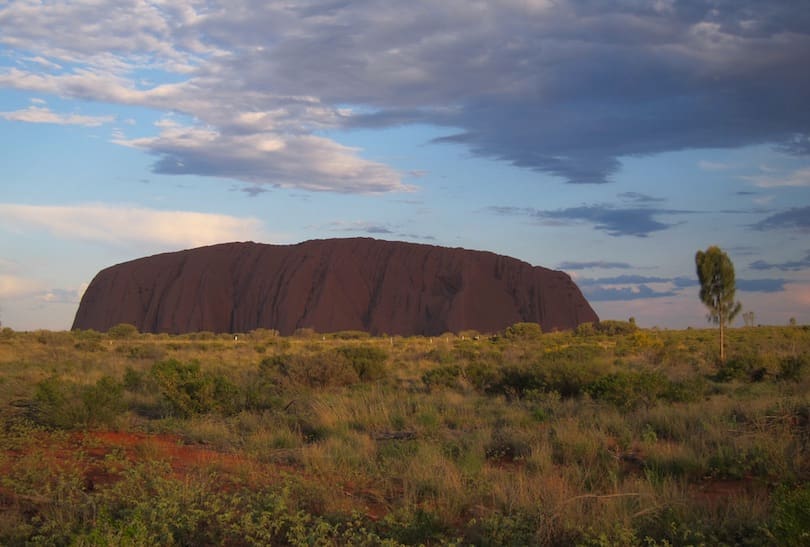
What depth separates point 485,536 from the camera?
17.4 ft


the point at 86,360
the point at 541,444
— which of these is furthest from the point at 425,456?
the point at 86,360

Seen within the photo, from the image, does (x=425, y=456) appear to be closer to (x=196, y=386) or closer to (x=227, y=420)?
(x=227, y=420)

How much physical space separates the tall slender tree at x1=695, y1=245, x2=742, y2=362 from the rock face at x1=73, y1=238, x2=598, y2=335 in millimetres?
42063

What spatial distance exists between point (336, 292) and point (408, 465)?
62.7 metres

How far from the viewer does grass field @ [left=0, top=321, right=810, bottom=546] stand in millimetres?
5465

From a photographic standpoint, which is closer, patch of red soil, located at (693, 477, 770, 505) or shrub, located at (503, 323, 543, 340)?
patch of red soil, located at (693, 477, 770, 505)

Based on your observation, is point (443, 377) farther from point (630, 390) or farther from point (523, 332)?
point (523, 332)

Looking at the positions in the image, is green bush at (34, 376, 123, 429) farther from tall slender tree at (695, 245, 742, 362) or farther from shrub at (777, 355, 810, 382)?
tall slender tree at (695, 245, 742, 362)

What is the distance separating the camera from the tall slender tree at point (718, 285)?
21469 mm

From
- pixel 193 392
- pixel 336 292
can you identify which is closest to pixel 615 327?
pixel 336 292

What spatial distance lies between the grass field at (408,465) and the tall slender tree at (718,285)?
6.99m

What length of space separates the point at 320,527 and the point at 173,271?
7516 centimetres

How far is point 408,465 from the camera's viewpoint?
7.50m

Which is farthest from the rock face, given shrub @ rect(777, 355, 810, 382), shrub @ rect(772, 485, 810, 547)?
shrub @ rect(772, 485, 810, 547)
